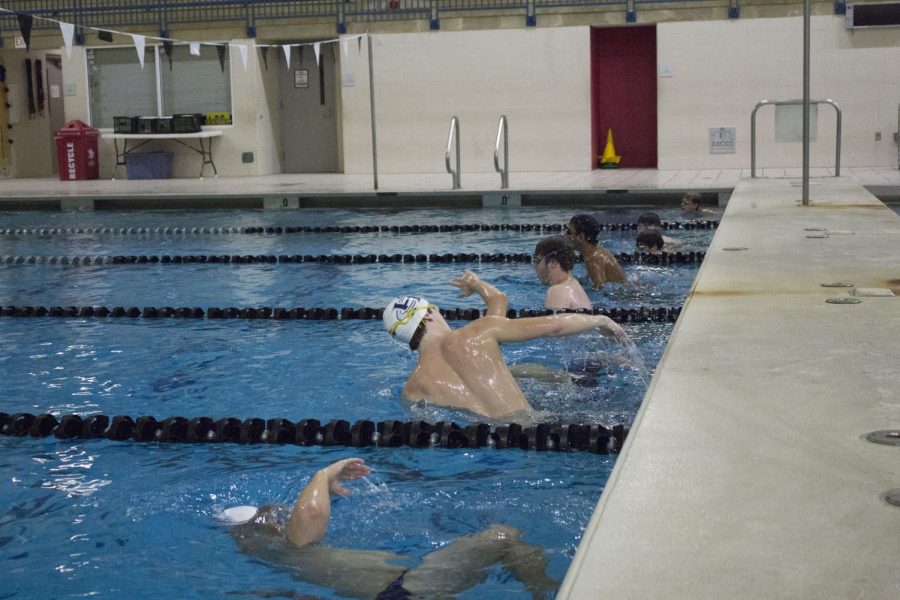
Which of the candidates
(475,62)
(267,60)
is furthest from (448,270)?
(267,60)

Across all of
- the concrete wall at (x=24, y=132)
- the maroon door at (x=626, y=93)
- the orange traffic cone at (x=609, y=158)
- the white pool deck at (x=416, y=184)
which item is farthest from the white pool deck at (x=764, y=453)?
the concrete wall at (x=24, y=132)

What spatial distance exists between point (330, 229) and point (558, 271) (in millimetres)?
6523

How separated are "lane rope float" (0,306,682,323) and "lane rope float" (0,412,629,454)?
2.45 m

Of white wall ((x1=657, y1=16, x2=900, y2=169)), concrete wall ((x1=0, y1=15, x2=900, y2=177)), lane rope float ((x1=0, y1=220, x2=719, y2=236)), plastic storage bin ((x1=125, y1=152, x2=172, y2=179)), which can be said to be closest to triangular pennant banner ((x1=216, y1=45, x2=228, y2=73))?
concrete wall ((x1=0, y1=15, x2=900, y2=177))

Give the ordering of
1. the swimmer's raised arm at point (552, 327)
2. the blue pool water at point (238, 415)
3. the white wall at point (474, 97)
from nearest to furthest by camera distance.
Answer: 1. the blue pool water at point (238, 415)
2. the swimmer's raised arm at point (552, 327)
3. the white wall at point (474, 97)

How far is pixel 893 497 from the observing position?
6.46 ft

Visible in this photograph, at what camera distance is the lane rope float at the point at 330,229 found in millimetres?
11289

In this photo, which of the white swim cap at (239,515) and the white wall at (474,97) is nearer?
the white swim cap at (239,515)

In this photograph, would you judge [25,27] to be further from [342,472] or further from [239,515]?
[342,472]

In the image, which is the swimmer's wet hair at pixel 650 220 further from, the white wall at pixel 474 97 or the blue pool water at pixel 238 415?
the white wall at pixel 474 97

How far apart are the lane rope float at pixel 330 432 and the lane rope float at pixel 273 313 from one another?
245cm

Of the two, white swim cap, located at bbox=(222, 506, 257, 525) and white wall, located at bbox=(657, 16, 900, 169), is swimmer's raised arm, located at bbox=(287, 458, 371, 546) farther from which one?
white wall, located at bbox=(657, 16, 900, 169)

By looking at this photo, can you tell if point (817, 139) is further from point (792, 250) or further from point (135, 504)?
point (135, 504)

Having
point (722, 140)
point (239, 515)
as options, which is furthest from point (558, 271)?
point (722, 140)
